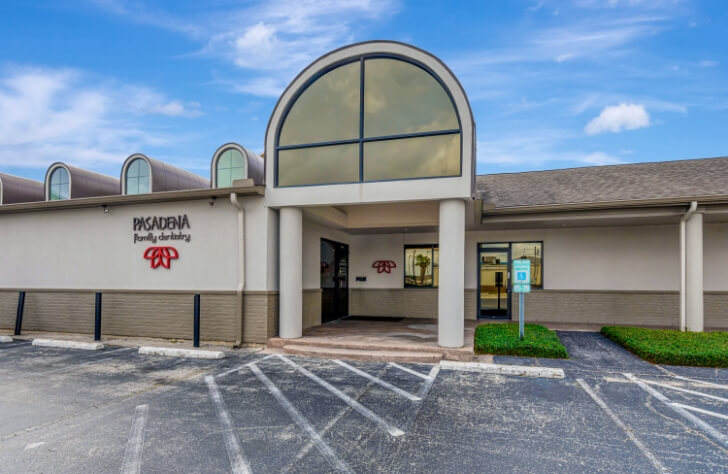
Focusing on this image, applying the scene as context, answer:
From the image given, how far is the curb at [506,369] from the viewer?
21.4 ft

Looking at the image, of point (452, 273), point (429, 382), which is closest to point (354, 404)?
point (429, 382)

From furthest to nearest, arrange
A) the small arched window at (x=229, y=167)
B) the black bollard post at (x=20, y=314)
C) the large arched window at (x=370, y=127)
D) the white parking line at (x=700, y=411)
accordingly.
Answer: the small arched window at (x=229, y=167) → the black bollard post at (x=20, y=314) → the large arched window at (x=370, y=127) → the white parking line at (x=700, y=411)

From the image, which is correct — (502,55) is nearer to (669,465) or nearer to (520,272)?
(520,272)

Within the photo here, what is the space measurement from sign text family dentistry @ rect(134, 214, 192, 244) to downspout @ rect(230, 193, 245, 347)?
4.86ft

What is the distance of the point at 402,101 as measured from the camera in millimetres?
8312

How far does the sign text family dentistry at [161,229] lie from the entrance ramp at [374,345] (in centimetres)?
350

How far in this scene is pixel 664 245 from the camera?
11445mm

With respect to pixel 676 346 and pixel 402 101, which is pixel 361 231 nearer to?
pixel 402 101

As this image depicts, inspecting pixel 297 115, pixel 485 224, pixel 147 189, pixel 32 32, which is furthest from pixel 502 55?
pixel 32 32

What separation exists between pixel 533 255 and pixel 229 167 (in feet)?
31.3

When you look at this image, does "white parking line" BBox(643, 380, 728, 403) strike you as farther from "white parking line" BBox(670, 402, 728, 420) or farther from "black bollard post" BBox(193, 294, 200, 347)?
"black bollard post" BBox(193, 294, 200, 347)

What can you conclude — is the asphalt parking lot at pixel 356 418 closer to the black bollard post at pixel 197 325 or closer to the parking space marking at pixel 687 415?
the parking space marking at pixel 687 415

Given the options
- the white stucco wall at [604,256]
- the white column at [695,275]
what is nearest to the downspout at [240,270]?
the white stucco wall at [604,256]

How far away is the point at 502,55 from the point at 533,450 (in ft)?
30.5
